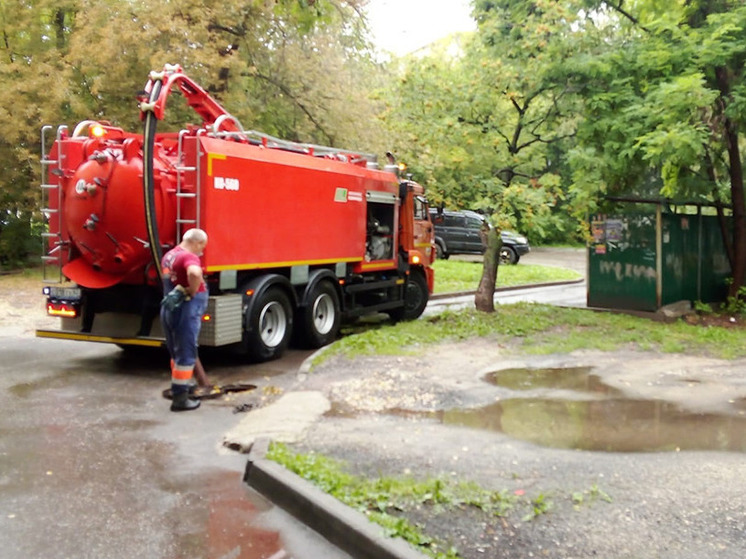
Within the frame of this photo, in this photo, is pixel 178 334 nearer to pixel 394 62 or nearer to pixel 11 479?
pixel 11 479

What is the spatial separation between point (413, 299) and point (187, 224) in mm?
6732

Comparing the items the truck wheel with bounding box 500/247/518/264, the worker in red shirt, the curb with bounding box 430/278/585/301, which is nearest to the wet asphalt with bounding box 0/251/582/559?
the worker in red shirt

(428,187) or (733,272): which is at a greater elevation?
(428,187)

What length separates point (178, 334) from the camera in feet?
25.2

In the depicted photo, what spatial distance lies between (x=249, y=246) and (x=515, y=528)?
6270 mm

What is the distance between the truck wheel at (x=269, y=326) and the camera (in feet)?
32.7

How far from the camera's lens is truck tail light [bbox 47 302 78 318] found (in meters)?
9.59

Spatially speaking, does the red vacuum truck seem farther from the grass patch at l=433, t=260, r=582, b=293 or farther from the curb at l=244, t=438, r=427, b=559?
the grass patch at l=433, t=260, r=582, b=293

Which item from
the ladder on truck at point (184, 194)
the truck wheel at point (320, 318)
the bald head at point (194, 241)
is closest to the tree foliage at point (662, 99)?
the truck wheel at point (320, 318)

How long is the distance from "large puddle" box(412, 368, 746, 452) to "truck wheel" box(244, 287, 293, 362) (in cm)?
332

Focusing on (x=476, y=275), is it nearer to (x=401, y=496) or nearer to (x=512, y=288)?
(x=512, y=288)

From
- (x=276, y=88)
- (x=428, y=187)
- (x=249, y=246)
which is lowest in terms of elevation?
(x=249, y=246)

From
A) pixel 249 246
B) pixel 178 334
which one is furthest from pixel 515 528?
pixel 249 246

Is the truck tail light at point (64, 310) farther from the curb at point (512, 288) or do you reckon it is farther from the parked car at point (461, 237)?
the parked car at point (461, 237)
